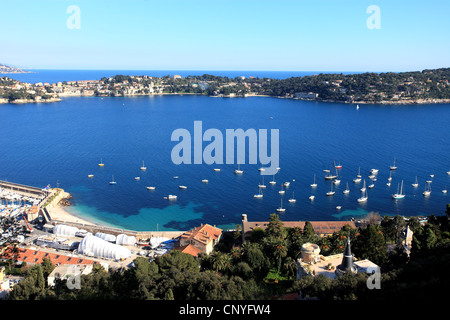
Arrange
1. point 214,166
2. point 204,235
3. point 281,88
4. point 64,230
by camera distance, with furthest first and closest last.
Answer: point 281,88, point 214,166, point 64,230, point 204,235

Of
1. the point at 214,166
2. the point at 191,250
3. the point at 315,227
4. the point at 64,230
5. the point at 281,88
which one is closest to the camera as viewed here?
the point at 191,250

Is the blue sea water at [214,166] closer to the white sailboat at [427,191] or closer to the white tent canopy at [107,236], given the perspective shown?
the white sailboat at [427,191]

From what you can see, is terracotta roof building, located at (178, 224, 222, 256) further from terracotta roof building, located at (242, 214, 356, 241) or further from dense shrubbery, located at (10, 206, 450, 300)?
terracotta roof building, located at (242, 214, 356, 241)

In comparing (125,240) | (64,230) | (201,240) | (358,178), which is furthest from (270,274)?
(358,178)

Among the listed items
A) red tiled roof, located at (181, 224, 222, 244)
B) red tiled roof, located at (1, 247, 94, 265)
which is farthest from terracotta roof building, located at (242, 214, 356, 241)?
red tiled roof, located at (1, 247, 94, 265)

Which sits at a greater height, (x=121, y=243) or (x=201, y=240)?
(x=201, y=240)

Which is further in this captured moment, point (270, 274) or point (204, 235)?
point (204, 235)

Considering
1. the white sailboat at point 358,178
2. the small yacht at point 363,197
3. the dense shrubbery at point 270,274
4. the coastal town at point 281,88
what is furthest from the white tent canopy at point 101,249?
the coastal town at point 281,88

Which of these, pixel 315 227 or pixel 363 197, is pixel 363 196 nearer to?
pixel 363 197
